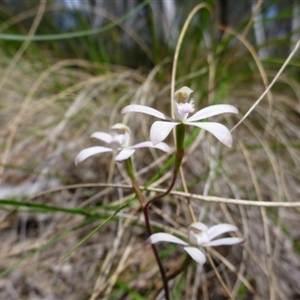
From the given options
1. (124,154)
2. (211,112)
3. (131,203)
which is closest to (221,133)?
(211,112)

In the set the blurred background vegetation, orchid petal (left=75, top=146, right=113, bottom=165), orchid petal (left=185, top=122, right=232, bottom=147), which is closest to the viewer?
orchid petal (left=185, top=122, right=232, bottom=147)

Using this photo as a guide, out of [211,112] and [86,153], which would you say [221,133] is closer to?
[211,112]

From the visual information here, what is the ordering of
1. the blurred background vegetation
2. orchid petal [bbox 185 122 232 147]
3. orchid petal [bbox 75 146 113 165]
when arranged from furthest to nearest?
the blurred background vegetation < orchid petal [bbox 75 146 113 165] < orchid petal [bbox 185 122 232 147]

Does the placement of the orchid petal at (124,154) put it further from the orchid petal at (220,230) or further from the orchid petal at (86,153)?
the orchid petal at (220,230)

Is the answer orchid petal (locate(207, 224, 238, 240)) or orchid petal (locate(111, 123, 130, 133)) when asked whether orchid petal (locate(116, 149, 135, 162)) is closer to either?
orchid petal (locate(111, 123, 130, 133))

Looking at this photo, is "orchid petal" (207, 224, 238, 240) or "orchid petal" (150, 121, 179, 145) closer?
"orchid petal" (150, 121, 179, 145)

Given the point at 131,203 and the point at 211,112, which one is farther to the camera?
the point at 131,203

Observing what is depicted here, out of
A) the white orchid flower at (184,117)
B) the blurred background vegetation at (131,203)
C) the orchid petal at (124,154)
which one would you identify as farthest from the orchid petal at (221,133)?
the blurred background vegetation at (131,203)

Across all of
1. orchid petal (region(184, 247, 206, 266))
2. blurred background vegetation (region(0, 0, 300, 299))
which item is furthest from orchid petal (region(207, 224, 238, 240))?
blurred background vegetation (region(0, 0, 300, 299))
